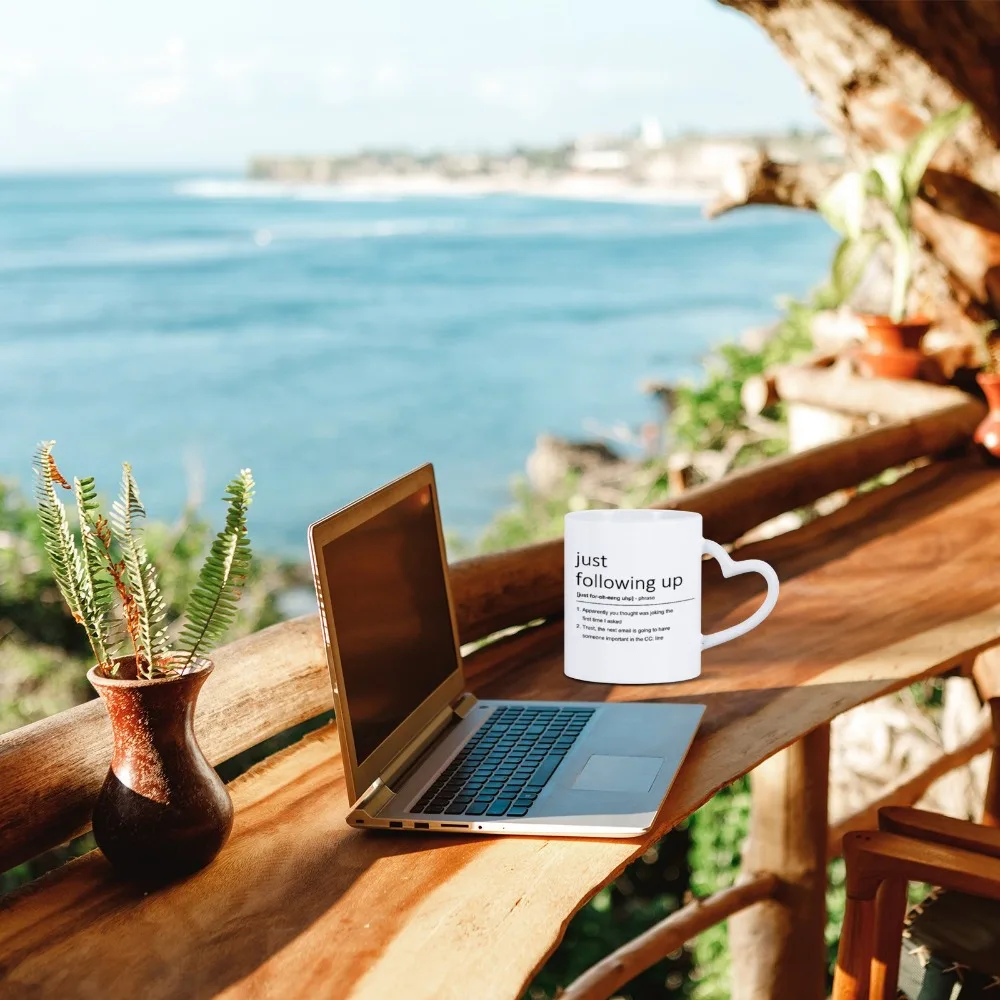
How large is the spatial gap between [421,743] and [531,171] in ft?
174

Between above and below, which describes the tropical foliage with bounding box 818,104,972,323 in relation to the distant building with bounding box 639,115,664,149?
above

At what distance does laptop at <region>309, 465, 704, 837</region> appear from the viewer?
1089 mm

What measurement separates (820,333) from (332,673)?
353cm

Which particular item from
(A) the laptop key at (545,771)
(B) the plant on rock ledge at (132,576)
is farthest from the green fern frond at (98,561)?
(A) the laptop key at (545,771)

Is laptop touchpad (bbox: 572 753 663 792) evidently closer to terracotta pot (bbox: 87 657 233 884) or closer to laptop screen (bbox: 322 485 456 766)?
laptop screen (bbox: 322 485 456 766)

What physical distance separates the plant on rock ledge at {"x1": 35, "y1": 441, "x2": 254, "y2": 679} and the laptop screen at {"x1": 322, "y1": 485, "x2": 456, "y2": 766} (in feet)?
0.26

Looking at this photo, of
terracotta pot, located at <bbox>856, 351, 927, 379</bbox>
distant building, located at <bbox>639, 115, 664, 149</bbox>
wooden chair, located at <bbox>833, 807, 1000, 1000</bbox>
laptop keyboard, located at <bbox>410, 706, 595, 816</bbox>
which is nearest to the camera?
laptop keyboard, located at <bbox>410, 706, 595, 816</bbox>

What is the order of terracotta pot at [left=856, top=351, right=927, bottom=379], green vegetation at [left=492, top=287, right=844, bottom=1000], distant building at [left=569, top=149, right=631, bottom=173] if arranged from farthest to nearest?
distant building at [left=569, top=149, right=631, bottom=173], green vegetation at [left=492, top=287, right=844, bottom=1000], terracotta pot at [left=856, top=351, right=927, bottom=379]

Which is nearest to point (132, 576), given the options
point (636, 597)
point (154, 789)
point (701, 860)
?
point (154, 789)

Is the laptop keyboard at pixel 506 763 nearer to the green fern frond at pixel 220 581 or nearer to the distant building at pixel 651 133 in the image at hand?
the green fern frond at pixel 220 581

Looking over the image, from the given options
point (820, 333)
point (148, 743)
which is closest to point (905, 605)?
point (148, 743)

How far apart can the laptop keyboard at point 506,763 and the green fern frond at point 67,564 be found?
0.31 metres

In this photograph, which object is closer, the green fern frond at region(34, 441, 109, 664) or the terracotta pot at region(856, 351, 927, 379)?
the green fern frond at region(34, 441, 109, 664)

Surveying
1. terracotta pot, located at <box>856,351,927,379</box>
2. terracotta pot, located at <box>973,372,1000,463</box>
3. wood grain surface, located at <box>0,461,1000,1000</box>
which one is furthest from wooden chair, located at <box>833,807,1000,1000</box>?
terracotta pot, located at <box>856,351,927,379</box>
